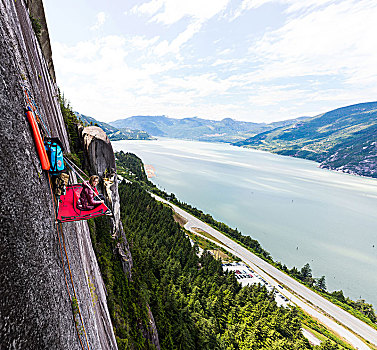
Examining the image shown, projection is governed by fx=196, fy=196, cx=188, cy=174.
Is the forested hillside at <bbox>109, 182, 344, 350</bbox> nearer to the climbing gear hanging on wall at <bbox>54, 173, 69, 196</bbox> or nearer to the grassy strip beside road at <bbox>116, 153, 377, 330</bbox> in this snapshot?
the grassy strip beside road at <bbox>116, 153, 377, 330</bbox>

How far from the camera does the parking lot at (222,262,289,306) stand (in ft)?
141

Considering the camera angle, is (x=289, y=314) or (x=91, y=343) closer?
(x=91, y=343)

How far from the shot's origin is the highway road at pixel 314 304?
126 feet

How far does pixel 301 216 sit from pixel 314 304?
49.1 m

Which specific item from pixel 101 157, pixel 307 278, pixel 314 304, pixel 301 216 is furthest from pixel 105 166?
pixel 301 216

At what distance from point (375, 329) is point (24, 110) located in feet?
Answer: 212

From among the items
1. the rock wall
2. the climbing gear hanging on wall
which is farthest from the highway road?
the climbing gear hanging on wall

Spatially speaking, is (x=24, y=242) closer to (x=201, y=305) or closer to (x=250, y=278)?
(x=201, y=305)

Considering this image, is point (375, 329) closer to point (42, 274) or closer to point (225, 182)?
point (42, 274)

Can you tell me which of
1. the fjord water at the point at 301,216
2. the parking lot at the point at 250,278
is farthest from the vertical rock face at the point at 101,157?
the fjord water at the point at 301,216

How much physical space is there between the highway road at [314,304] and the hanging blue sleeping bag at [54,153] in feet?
176

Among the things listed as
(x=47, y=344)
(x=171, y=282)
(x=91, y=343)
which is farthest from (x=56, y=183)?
(x=171, y=282)

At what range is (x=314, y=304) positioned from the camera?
44.1 m

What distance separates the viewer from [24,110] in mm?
4465
